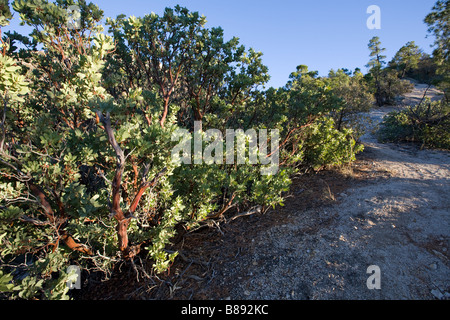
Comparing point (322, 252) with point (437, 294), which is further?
point (322, 252)

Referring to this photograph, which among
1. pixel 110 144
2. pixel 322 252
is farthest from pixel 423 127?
pixel 110 144

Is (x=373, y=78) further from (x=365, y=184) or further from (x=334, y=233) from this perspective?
(x=334, y=233)

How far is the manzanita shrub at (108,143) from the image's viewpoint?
7.55ft

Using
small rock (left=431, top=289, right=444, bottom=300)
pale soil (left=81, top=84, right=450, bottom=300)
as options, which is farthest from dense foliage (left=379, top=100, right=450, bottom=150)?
small rock (left=431, top=289, right=444, bottom=300)

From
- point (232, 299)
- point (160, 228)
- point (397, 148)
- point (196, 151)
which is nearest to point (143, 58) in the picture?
point (196, 151)

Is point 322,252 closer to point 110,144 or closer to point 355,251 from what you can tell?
point 355,251

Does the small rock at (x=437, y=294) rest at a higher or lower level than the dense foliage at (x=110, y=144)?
lower

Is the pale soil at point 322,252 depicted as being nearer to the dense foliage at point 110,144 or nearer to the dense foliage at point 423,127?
the dense foliage at point 110,144

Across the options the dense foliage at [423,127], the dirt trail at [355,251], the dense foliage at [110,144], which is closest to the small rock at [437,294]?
the dirt trail at [355,251]

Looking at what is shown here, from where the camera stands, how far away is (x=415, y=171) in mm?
6188

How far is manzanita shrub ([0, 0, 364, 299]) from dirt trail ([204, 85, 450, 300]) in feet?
2.94

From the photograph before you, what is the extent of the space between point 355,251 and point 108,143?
398 cm

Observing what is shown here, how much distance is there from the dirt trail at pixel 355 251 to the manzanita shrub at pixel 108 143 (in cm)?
90

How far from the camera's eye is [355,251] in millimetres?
3264
